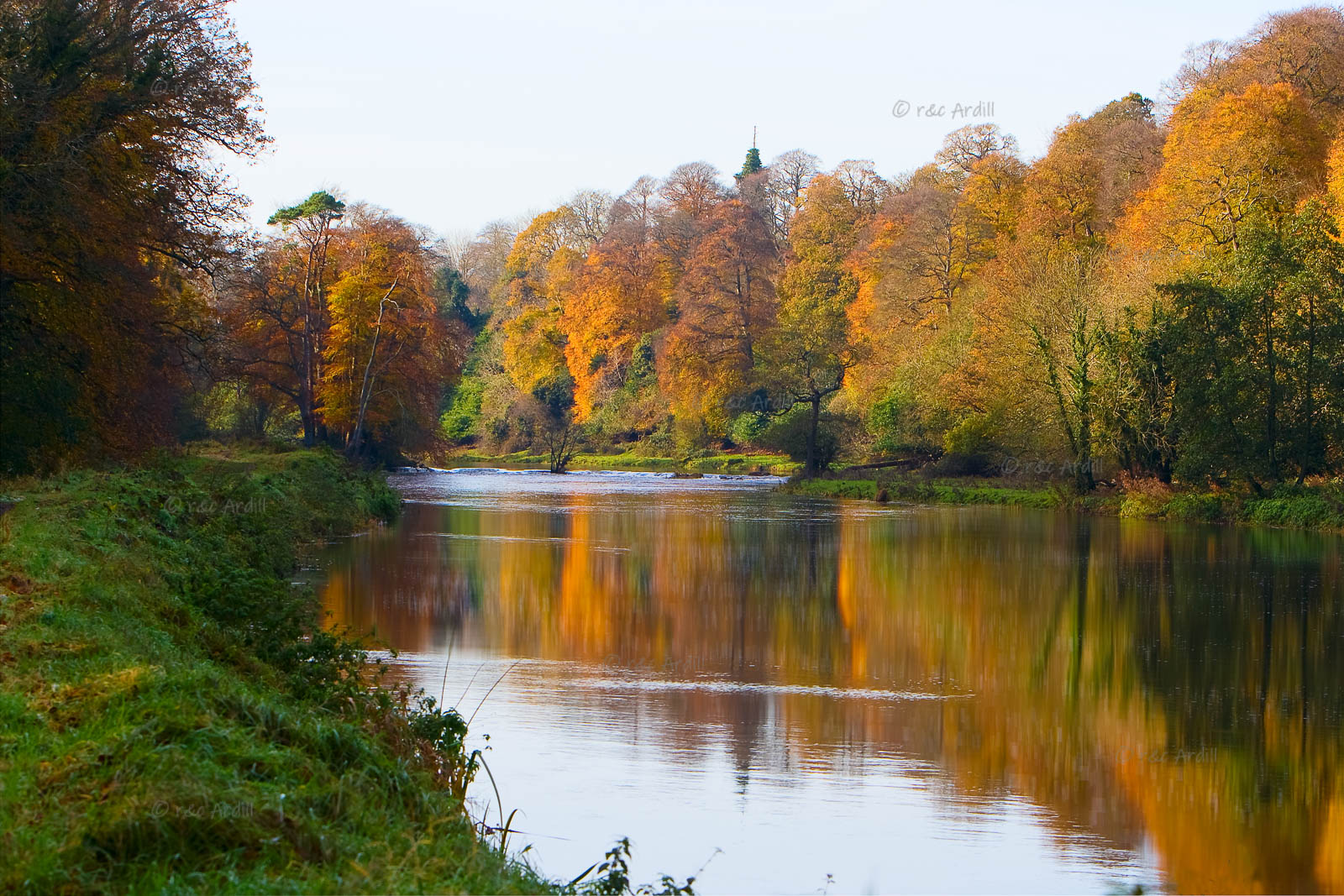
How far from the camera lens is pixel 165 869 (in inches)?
191

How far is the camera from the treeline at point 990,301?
32000mm

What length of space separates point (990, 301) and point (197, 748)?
37908mm

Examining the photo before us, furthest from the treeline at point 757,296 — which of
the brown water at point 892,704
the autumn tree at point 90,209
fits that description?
the brown water at point 892,704

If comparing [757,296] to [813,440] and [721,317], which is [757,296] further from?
[813,440]

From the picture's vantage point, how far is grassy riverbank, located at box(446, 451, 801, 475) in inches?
2163

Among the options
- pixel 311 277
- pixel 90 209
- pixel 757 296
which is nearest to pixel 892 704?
pixel 90 209

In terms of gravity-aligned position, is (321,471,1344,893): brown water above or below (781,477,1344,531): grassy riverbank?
below

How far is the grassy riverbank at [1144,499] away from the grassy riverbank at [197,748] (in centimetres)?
2583

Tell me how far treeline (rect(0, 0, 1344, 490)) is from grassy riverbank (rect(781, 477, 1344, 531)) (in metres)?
0.84

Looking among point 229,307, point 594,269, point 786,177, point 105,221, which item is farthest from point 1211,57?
point 105,221

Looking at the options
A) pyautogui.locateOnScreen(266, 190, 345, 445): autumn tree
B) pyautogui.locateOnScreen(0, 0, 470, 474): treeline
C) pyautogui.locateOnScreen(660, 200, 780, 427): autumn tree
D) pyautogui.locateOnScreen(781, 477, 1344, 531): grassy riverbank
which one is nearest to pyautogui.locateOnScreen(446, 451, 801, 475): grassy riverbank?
pyautogui.locateOnScreen(660, 200, 780, 427): autumn tree

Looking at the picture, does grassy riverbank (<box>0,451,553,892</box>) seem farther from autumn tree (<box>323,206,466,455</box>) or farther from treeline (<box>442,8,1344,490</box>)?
autumn tree (<box>323,206,466,455</box>)

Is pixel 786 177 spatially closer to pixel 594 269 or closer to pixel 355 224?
pixel 594 269

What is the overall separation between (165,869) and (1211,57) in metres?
51.4
